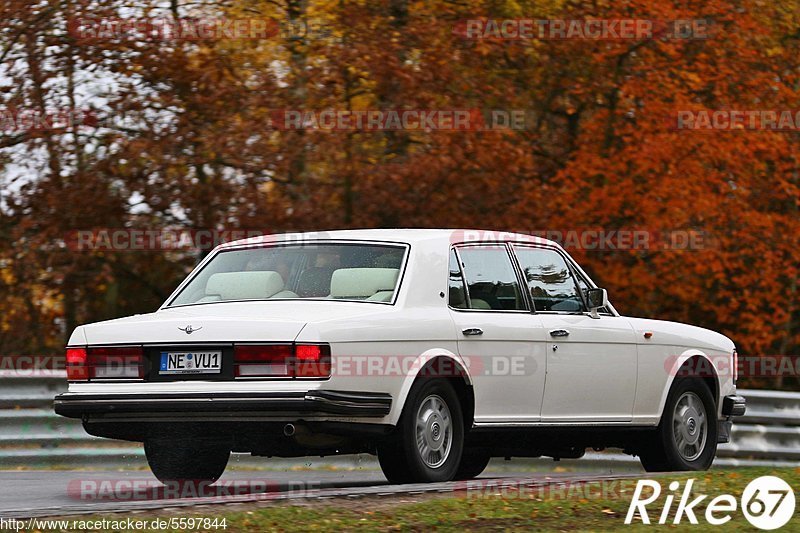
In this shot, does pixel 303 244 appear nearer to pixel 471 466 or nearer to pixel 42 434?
pixel 471 466

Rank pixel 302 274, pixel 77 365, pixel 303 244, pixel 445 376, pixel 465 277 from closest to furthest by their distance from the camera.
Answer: pixel 77 365, pixel 445 376, pixel 302 274, pixel 465 277, pixel 303 244

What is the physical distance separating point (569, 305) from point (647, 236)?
12063mm

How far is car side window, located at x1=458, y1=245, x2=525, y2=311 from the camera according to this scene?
411 inches

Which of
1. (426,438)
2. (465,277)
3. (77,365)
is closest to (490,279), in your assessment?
(465,277)

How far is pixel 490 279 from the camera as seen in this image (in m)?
10.7

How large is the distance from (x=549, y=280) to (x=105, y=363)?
3447 millimetres

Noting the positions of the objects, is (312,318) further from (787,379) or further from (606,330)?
(787,379)

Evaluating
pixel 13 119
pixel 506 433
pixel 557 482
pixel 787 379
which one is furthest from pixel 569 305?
pixel 787 379

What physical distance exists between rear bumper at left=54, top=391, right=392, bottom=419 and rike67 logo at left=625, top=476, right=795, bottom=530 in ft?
5.34

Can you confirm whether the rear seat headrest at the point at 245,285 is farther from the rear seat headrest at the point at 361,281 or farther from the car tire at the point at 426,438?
the car tire at the point at 426,438

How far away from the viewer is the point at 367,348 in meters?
9.10

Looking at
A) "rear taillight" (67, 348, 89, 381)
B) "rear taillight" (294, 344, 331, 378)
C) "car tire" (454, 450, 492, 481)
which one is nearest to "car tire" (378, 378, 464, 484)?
"rear taillight" (294, 344, 331, 378)

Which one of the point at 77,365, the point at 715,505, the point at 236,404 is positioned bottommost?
the point at 715,505

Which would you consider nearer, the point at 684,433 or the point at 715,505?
the point at 715,505
